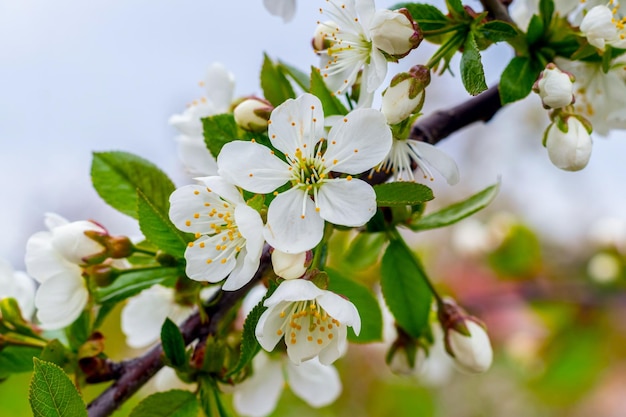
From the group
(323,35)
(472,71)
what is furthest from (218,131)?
(472,71)

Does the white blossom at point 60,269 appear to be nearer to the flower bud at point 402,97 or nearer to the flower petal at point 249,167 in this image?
the flower petal at point 249,167

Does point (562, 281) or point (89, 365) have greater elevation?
point (89, 365)

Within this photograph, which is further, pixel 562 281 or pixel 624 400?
pixel 624 400

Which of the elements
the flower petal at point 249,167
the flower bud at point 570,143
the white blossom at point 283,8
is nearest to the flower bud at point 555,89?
the flower bud at point 570,143

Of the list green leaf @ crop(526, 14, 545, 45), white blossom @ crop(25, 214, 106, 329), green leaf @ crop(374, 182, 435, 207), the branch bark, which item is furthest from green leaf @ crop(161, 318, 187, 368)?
green leaf @ crop(526, 14, 545, 45)

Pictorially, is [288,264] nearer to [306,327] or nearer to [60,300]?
[306,327]

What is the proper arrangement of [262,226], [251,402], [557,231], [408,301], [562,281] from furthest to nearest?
[557,231]
[562,281]
[251,402]
[408,301]
[262,226]

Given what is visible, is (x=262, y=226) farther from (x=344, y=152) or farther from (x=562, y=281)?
(x=562, y=281)

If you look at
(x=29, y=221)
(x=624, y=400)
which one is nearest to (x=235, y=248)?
(x=29, y=221)
